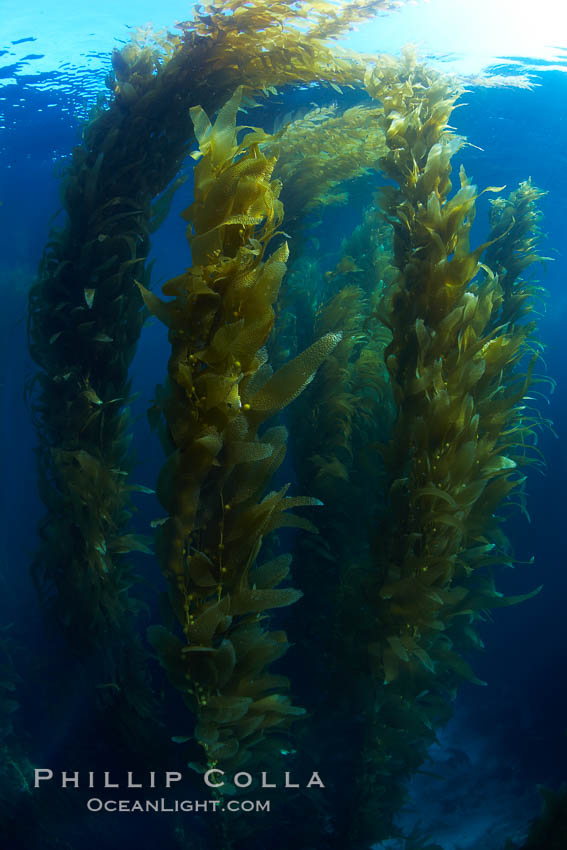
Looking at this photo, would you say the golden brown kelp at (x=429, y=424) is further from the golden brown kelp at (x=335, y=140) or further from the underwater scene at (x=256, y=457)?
the golden brown kelp at (x=335, y=140)

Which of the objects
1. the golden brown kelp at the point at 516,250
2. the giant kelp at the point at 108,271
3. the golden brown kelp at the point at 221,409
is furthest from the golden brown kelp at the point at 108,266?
the golden brown kelp at the point at 516,250

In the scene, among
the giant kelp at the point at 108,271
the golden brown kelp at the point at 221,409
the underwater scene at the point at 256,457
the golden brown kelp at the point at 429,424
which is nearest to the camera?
the golden brown kelp at the point at 221,409

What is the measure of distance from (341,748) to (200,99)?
15.6ft

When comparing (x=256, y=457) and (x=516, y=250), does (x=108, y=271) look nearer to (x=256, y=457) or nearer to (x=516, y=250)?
(x=256, y=457)

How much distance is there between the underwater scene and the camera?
2025 millimetres

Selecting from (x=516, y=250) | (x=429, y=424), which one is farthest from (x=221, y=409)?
(x=516, y=250)

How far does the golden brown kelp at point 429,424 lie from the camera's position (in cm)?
262

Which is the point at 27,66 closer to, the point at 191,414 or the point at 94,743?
the point at 191,414

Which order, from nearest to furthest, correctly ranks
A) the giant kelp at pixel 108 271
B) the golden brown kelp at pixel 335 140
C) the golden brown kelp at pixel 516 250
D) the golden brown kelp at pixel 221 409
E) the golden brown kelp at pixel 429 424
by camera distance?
the golden brown kelp at pixel 221 409 → the golden brown kelp at pixel 429 424 → the giant kelp at pixel 108 271 → the golden brown kelp at pixel 516 250 → the golden brown kelp at pixel 335 140

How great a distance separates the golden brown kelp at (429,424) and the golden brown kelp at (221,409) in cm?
90

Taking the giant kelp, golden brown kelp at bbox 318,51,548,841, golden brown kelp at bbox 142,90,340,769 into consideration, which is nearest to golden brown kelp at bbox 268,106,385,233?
the giant kelp

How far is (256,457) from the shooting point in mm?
1927

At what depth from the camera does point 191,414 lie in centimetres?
197

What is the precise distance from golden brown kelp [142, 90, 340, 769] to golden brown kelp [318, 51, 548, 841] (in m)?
0.90
